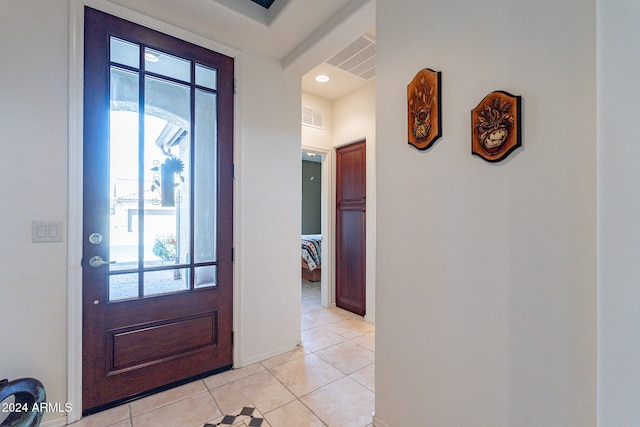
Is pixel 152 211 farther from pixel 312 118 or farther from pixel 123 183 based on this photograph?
pixel 312 118

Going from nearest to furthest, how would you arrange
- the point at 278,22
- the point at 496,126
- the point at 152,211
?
the point at 496,126 → the point at 152,211 → the point at 278,22

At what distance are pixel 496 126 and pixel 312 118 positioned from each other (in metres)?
2.85

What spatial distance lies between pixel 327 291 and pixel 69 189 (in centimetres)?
307

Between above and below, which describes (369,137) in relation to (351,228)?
above

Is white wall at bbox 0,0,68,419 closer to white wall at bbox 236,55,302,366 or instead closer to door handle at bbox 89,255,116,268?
door handle at bbox 89,255,116,268

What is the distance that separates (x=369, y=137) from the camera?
134 inches

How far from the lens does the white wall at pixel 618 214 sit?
0.65 metres

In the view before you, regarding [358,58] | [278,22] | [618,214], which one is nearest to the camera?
[618,214]

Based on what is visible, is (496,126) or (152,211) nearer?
(496,126)

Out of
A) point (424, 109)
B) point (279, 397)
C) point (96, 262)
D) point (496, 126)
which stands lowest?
point (279, 397)

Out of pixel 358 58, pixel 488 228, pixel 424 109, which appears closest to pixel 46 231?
pixel 424 109

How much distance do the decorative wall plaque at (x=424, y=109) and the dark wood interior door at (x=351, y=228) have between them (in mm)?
1990

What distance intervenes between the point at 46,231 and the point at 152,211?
1.81ft

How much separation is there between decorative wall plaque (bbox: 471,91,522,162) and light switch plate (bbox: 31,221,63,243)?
231 centimetres
